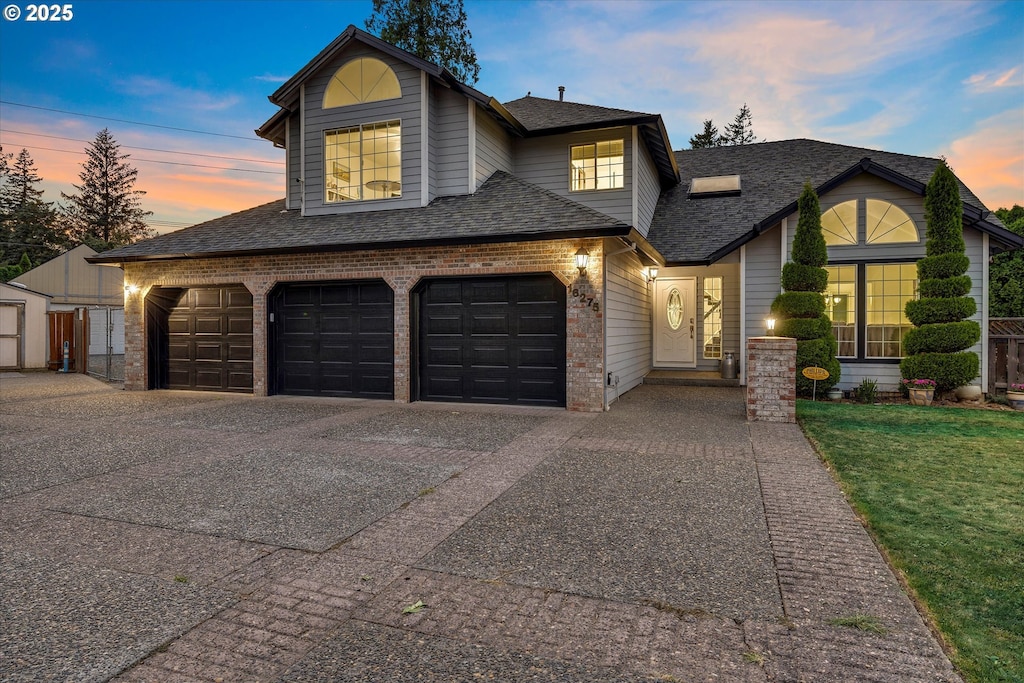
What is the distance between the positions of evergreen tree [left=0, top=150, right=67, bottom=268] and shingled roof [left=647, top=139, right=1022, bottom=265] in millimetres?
52800

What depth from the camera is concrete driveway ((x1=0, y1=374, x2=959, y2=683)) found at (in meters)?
2.29

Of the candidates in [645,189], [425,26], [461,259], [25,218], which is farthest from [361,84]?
[25,218]

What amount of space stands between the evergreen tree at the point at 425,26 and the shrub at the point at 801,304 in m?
16.8

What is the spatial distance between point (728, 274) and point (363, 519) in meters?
11.7

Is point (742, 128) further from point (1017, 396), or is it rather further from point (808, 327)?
point (1017, 396)

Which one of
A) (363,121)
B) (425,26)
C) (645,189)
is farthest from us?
(425,26)

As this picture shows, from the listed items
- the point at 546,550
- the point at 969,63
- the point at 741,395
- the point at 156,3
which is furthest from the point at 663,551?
the point at 156,3

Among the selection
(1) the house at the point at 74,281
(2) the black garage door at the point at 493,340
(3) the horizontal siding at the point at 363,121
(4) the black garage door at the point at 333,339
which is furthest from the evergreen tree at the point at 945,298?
(1) the house at the point at 74,281

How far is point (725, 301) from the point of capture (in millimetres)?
13422

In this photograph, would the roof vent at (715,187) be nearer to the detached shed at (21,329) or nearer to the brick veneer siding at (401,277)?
the brick veneer siding at (401,277)

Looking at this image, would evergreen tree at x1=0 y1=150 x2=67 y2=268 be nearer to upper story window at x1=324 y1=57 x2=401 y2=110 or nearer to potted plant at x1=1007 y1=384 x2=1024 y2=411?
upper story window at x1=324 y1=57 x2=401 y2=110

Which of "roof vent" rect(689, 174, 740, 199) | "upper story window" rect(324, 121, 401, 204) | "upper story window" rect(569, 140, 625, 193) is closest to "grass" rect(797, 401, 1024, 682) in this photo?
"upper story window" rect(569, 140, 625, 193)

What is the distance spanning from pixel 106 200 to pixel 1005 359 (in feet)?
211

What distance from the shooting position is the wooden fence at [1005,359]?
10.3 metres
